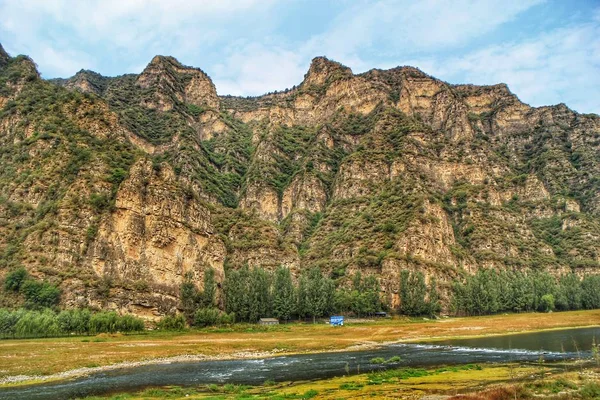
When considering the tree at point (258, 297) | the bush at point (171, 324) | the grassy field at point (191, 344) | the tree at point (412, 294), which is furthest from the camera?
the tree at point (412, 294)

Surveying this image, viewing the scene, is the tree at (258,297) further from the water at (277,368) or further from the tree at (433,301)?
the water at (277,368)

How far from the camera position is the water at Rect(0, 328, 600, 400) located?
4206cm

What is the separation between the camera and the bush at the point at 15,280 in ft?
327

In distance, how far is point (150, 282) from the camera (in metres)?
115

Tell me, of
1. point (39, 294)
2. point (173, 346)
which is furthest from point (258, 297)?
point (39, 294)

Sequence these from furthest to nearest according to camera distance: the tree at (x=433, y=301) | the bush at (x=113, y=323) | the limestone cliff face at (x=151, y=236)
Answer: the tree at (x=433, y=301)
the limestone cliff face at (x=151, y=236)
the bush at (x=113, y=323)

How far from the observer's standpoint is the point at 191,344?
7912 cm

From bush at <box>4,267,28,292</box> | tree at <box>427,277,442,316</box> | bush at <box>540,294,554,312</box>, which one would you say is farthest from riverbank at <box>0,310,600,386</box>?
bush at <box>540,294,554,312</box>

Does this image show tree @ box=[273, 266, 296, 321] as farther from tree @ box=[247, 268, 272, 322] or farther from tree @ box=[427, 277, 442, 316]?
tree @ box=[427, 277, 442, 316]

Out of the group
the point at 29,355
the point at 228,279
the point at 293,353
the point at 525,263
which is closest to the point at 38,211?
the point at 228,279

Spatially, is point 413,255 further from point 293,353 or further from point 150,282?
point 293,353

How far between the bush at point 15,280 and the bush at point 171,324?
1238 inches

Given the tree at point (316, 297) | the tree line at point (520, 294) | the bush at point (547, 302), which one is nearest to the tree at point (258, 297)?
the tree at point (316, 297)

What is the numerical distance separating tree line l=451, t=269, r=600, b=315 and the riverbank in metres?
38.6
